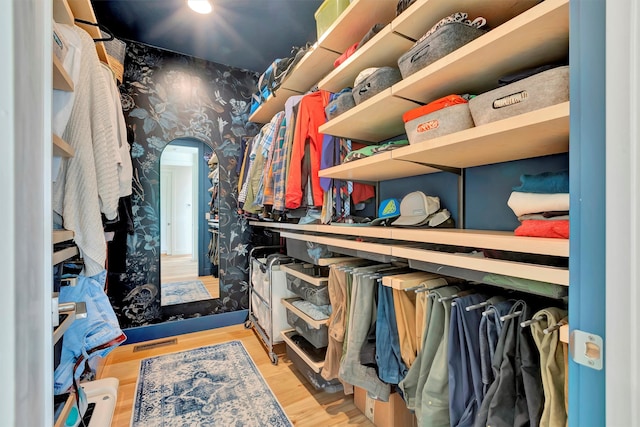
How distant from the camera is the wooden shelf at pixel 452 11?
921 millimetres

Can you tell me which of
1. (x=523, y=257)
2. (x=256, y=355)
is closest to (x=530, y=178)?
(x=523, y=257)

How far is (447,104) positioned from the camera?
0.94 metres

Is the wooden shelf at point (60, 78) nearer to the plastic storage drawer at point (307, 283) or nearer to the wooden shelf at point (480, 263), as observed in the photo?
the wooden shelf at point (480, 263)

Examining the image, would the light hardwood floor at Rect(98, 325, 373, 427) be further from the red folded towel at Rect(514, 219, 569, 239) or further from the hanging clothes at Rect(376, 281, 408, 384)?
the red folded towel at Rect(514, 219, 569, 239)

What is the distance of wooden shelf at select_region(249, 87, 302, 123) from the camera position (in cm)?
216

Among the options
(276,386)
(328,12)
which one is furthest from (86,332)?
(328,12)

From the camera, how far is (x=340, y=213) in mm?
1652

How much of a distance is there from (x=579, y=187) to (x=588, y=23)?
0.24 metres

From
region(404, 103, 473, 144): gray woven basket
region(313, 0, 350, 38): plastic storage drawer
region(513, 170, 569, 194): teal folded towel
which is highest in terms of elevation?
region(313, 0, 350, 38): plastic storage drawer

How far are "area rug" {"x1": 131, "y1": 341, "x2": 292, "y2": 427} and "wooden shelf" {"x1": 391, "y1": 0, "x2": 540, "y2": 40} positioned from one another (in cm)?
185

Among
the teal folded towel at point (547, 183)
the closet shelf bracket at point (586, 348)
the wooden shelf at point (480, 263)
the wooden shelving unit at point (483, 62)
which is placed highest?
the wooden shelving unit at point (483, 62)

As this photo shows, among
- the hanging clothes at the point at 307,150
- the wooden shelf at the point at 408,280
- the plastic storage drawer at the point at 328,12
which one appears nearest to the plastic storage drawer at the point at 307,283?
the hanging clothes at the point at 307,150

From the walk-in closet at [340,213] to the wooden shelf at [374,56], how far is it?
0.5 inches

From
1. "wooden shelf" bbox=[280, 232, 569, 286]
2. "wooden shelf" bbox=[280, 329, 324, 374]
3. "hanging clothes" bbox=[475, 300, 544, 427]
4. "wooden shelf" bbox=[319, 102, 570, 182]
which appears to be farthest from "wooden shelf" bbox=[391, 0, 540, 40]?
"wooden shelf" bbox=[280, 329, 324, 374]
